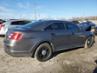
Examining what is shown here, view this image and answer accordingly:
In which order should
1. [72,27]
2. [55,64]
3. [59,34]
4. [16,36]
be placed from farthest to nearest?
[72,27], [59,34], [55,64], [16,36]

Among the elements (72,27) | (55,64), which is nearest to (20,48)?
(55,64)

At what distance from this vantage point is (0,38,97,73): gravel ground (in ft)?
18.6

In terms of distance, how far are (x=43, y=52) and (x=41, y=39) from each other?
0.55m

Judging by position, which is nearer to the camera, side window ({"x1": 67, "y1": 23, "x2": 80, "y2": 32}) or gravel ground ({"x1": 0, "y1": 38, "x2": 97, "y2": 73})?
gravel ground ({"x1": 0, "y1": 38, "x2": 97, "y2": 73})

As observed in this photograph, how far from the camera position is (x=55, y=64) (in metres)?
6.29

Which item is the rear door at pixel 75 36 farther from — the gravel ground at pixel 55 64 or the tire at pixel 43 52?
the tire at pixel 43 52

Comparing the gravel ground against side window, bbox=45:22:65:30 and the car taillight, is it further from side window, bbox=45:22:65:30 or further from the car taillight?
side window, bbox=45:22:65:30

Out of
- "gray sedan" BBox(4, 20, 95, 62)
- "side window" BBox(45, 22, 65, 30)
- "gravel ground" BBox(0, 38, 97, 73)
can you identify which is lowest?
"gravel ground" BBox(0, 38, 97, 73)

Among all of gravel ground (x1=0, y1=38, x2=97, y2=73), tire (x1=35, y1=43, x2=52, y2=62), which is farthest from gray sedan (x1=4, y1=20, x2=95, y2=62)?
gravel ground (x1=0, y1=38, x2=97, y2=73)

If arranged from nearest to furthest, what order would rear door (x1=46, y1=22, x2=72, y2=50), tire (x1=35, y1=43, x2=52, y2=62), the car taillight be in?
the car taillight < tire (x1=35, y1=43, x2=52, y2=62) < rear door (x1=46, y1=22, x2=72, y2=50)

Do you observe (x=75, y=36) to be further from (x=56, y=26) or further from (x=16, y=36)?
(x=16, y=36)

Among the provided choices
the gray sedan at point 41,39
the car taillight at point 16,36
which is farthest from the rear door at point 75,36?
the car taillight at point 16,36

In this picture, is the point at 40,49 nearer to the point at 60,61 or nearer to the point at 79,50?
the point at 60,61

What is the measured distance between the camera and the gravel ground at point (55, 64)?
5655mm
